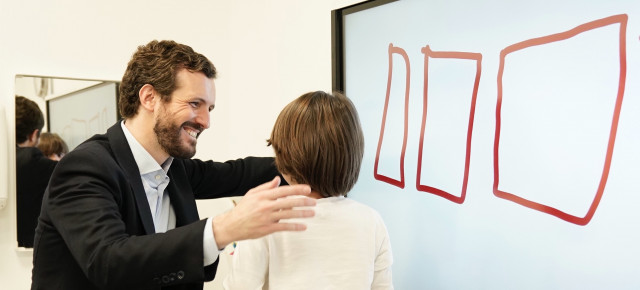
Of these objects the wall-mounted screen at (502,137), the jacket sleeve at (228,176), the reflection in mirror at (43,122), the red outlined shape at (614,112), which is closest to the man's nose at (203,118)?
the jacket sleeve at (228,176)

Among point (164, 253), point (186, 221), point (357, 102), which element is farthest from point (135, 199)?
point (357, 102)

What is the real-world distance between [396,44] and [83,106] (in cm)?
122

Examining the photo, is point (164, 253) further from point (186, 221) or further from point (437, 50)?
point (437, 50)

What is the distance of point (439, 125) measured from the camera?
1594 mm

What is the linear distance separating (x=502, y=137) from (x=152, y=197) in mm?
870

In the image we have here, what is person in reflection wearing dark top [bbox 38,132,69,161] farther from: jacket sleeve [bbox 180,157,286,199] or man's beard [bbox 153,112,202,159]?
man's beard [bbox 153,112,202,159]

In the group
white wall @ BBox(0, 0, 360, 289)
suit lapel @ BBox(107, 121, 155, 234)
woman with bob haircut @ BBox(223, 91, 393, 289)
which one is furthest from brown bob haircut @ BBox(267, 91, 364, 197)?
white wall @ BBox(0, 0, 360, 289)

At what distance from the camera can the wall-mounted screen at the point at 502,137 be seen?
4.05 ft

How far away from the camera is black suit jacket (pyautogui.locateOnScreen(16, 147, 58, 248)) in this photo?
2051 millimetres

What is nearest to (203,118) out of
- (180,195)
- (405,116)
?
(180,195)

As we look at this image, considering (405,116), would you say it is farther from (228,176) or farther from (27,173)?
(27,173)

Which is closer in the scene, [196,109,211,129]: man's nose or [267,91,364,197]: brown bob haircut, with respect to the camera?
[267,91,364,197]: brown bob haircut

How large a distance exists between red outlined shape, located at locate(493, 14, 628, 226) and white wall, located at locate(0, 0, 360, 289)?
2.19ft

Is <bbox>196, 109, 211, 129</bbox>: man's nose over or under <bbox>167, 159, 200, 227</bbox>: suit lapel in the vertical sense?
over
